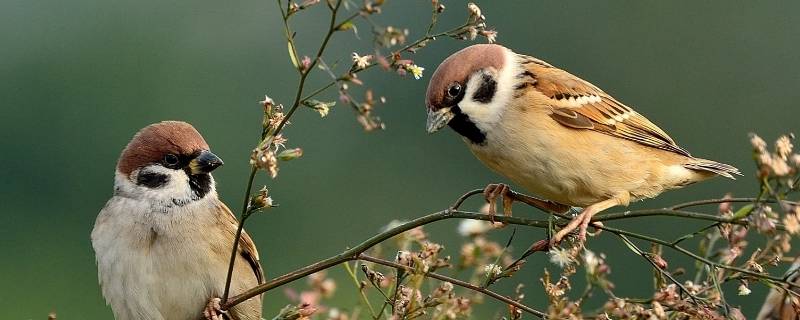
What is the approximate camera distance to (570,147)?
3.87 metres

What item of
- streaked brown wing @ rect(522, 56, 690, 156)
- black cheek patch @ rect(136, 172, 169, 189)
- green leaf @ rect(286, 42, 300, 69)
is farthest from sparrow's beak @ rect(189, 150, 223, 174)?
green leaf @ rect(286, 42, 300, 69)

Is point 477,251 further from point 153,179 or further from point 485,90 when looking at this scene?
point 153,179

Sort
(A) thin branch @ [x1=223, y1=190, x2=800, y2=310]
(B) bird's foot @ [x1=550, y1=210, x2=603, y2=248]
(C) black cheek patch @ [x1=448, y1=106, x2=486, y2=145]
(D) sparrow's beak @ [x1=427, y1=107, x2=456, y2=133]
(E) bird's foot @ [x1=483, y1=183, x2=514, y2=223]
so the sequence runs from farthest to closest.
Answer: (C) black cheek patch @ [x1=448, y1=106, x2=486, y2=145] → (D) sparrow's beak @ [x1=427, y1=107, x2=456, y2=133] → (E) bird's foot @ [x1=483, y1=183, x2=514, y2=223] → (B) bird's foot @ [x1=550, y1=210, x2=603, y2=248] → (A) thin branch @ [x1=223, y1=190, x2=800, y2=310]

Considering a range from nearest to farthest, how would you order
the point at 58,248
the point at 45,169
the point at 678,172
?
the point at 678,172, the point at 58,248, the point at 45,169

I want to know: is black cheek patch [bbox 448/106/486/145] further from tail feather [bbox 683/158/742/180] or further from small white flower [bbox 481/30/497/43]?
small white flower [bbox 481/30/497/43]

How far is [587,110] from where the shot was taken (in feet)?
13.6

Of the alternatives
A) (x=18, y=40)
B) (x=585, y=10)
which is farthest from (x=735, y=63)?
(x=18, y=40)

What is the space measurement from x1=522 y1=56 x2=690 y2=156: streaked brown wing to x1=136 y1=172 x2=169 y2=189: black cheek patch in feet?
4.08

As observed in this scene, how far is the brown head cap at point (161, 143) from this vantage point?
13.4 feet

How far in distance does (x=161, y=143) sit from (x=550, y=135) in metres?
1.25

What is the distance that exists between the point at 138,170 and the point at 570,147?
1.45 meters

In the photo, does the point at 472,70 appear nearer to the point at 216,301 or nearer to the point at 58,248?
the point at 216,301

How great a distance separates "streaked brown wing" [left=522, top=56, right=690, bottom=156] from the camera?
4059 mm

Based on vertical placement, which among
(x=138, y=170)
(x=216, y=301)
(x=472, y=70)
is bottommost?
(x=216, y=301)
